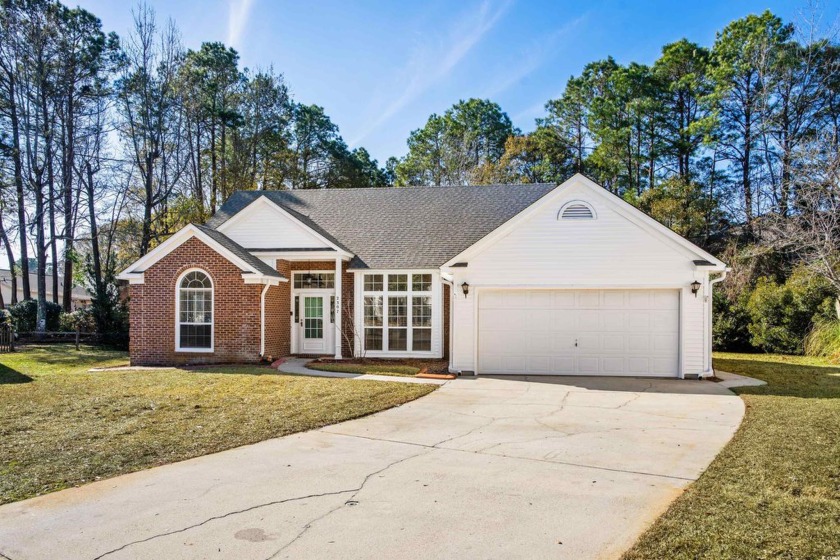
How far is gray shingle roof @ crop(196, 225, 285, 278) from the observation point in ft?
52.1

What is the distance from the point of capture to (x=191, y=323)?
16.1 metres

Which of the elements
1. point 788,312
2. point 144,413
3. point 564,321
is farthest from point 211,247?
point 788,312

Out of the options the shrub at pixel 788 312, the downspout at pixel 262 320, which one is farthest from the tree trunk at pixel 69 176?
the shrub at pixel 788 312

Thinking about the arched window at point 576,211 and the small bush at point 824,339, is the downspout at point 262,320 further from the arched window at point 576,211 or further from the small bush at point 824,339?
the small bush at point 824,339

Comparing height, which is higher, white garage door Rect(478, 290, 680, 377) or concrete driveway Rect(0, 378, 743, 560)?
white garage door Rect(478, 290, 680, 377)

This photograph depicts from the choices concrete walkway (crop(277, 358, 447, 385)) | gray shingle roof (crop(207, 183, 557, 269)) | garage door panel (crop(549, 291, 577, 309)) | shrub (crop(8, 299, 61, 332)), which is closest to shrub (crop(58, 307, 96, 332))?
shrub (crop(8, 299, 61, 332))

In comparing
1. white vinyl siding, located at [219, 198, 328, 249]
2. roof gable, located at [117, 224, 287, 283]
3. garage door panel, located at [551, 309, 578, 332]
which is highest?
white vinyl siding, located at [219, 198, 328, 249]

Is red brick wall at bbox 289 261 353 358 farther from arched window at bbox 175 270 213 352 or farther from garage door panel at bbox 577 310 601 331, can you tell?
Result: garage door panel at bbox 577 310 601 331

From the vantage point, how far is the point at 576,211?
559 inches

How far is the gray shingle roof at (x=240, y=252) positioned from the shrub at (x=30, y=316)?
1413 centimetres

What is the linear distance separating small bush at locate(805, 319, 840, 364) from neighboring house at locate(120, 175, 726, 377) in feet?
17.3

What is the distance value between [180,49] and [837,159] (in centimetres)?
3095

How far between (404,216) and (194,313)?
754 centimetres

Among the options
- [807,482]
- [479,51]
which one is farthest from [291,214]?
[807,482]
